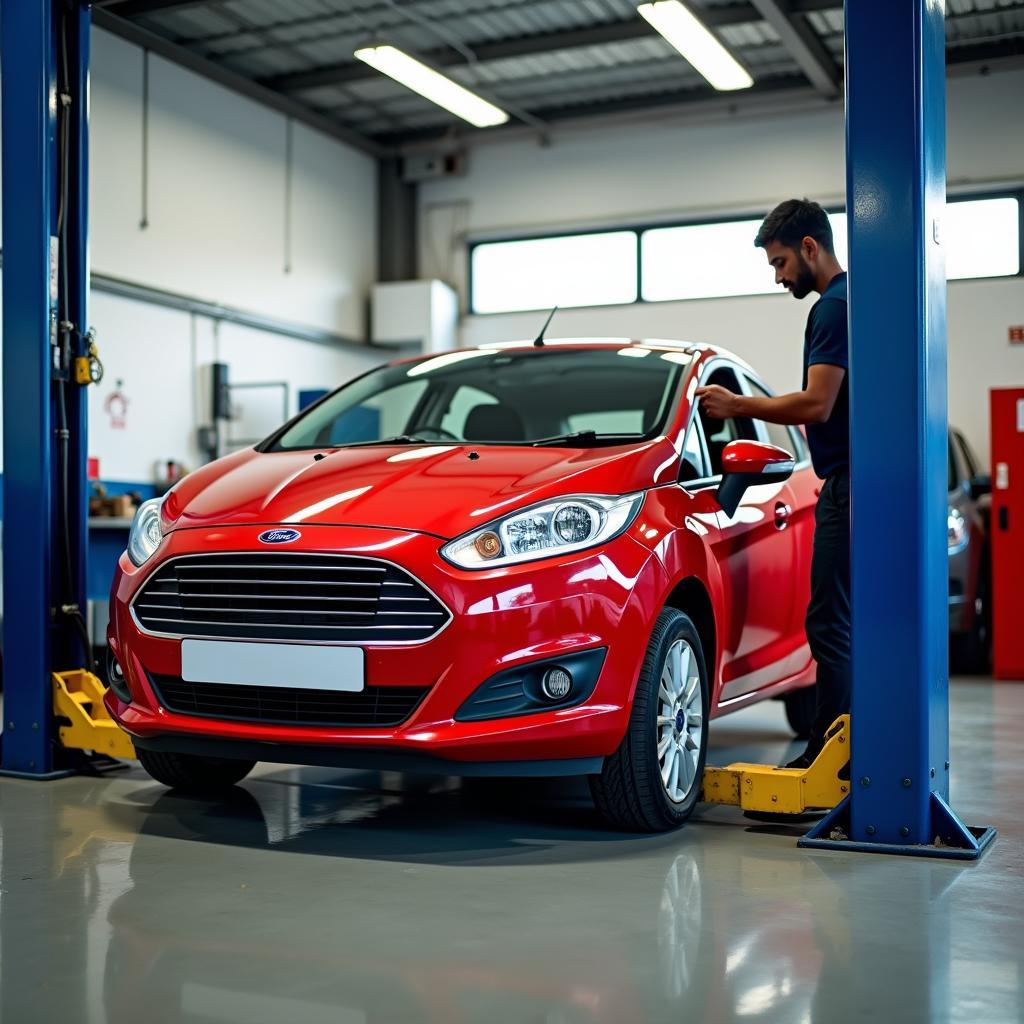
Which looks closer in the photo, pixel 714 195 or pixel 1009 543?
pixel 1009 543

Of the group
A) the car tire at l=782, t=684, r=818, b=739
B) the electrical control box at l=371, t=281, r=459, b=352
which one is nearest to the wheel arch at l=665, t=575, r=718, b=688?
the car tire at l=782, t=684, r=818, b=739

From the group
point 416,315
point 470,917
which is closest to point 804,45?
point 416,315

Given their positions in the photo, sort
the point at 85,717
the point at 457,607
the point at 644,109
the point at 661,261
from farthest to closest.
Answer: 1. the point at 661,261
2. the point at 644,109
3. the point at 85,717
4. the point at 457,607

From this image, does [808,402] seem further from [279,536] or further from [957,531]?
[957,531]

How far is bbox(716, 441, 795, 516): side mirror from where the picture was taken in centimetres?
389

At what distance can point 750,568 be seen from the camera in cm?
429

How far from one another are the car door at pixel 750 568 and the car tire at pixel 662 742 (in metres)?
0.30

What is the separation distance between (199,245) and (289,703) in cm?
886

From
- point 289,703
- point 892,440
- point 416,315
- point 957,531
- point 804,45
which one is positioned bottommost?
point 289,703

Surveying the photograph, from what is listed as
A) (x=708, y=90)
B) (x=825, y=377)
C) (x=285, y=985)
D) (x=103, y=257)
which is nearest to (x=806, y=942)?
(x=285, y=985)

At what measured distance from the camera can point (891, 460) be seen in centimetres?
345

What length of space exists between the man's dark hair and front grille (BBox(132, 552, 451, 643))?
1655 mm

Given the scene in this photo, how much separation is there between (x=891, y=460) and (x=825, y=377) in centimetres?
53

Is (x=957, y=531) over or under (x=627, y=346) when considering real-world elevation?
under
